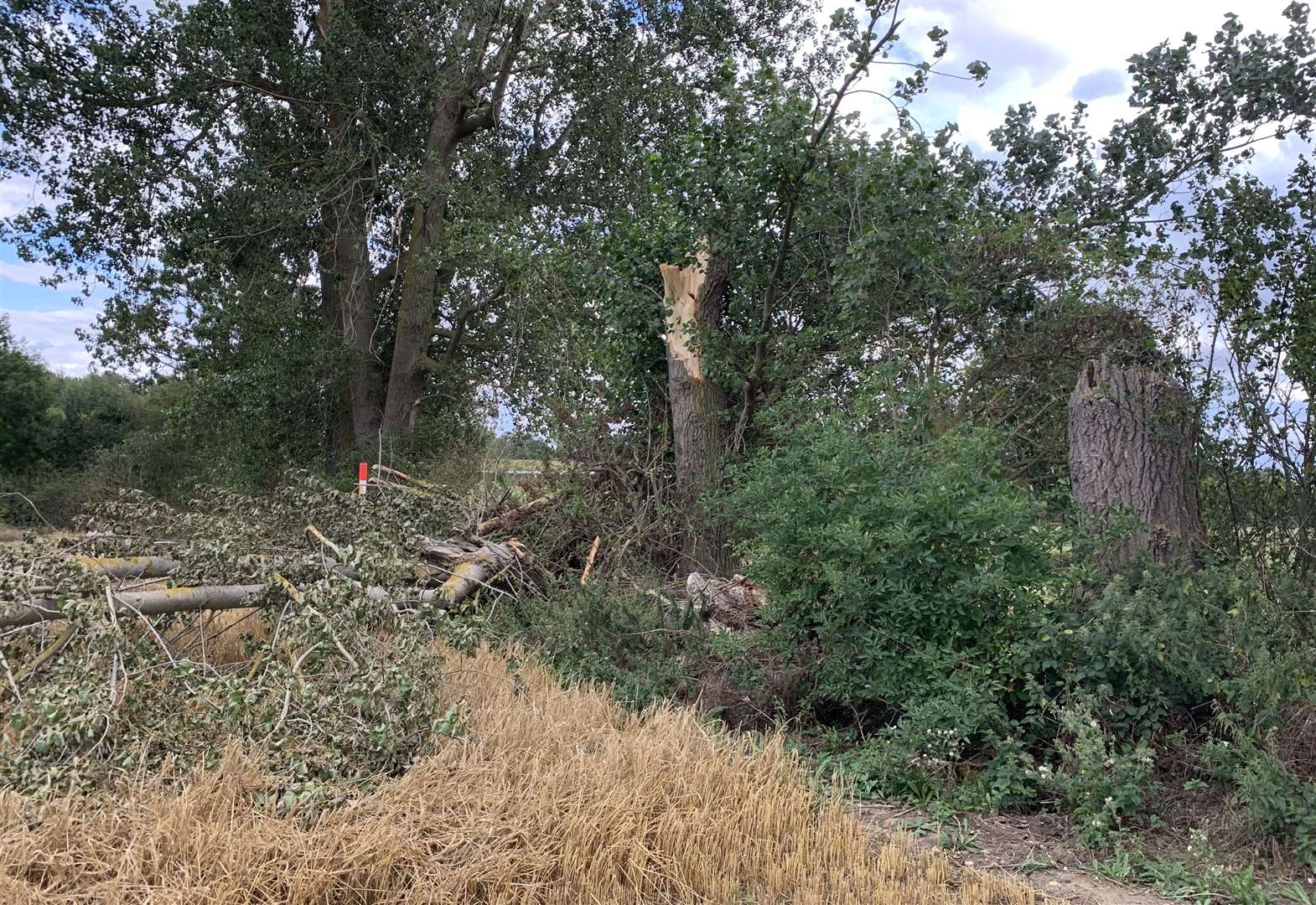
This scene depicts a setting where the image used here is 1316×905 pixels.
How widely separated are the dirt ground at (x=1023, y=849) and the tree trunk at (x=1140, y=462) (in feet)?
6.85

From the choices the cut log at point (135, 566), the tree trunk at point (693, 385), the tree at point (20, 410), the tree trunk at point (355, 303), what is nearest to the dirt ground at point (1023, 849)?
the cut log at point (135, 566)

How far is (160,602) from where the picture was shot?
4.75 metres

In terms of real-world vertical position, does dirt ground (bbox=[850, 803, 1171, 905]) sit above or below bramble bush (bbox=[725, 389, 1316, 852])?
below

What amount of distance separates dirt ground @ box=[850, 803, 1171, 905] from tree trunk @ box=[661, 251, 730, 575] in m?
4.87

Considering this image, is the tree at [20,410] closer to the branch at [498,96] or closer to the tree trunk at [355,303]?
the tree trunk at [355,303]

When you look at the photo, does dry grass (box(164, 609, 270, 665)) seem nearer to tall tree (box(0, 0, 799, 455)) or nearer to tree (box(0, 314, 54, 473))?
tall tree (box(0, 0, 799, 455))

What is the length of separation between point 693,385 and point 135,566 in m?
5.19

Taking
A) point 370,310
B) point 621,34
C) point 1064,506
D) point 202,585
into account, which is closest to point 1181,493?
point 1064,506

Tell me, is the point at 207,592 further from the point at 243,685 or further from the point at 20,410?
the point at 20,410

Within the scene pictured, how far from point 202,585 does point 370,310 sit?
12.5 m

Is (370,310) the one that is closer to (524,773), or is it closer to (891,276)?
(891,276)

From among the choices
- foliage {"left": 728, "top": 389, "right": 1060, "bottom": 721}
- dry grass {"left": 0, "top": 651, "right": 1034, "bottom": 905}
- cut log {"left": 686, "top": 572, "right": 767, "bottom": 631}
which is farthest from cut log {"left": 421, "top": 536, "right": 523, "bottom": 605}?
dry grass {"left": 0, "top": 651, "right": 1034, "bottom": 905}

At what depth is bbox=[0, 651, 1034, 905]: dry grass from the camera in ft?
9.70

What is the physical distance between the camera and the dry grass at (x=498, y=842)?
296 centimetres
